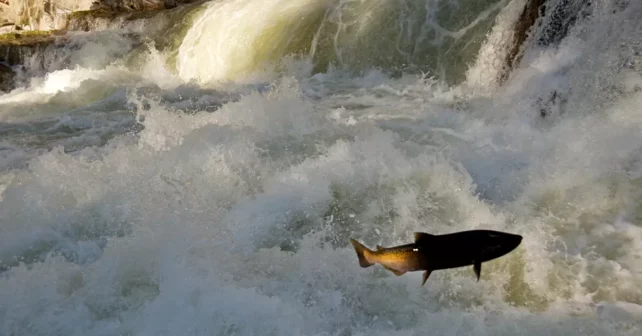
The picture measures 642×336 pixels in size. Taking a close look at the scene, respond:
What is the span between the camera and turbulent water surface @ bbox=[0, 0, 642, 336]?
2.99m

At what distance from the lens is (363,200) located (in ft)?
13.2

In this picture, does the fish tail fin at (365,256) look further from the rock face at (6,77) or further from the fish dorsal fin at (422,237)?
the rock face at (6,77)

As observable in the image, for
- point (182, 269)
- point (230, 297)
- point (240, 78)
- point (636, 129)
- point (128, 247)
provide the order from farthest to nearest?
point (240, 78) < point (636, 129) < point (128, 247) < point (182, 269) < point (230, 297)

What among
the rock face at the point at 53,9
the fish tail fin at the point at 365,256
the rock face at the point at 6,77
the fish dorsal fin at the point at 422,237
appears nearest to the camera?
the fish dorsal fin at the point at 422,237

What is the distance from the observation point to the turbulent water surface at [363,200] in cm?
299

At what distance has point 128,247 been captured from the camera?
352 cm

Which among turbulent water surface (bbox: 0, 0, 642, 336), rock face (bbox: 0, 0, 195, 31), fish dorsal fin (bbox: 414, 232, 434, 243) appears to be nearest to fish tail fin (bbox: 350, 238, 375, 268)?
Result: fish dorsal fin (bbox: 414, 232, 434, 243)

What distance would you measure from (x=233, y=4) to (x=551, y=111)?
763 centimetres

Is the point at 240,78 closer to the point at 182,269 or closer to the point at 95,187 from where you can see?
the point at 95,187

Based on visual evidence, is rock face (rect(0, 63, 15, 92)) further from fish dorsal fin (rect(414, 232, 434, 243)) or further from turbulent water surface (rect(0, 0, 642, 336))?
fish dorsal fin (rect(414, 232, 434, 243))

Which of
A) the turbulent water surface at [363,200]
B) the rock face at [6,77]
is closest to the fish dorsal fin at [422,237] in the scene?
the turbulent water surface at [363,200]

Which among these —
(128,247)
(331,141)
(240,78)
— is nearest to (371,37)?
(240,78)

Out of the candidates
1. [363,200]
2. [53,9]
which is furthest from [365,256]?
[53,9]

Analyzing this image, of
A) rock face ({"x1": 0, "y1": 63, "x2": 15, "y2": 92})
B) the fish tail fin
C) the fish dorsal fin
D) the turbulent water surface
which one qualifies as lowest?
rock face ({"x1": 0, "y1": 63, "x2": 15, "y2": 92})
